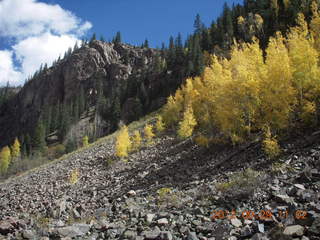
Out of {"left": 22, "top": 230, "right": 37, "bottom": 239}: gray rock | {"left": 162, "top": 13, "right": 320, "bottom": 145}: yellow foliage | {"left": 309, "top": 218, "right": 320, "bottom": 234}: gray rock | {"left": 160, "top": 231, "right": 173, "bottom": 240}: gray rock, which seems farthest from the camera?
{"left": 162, "top": 13, "right": 320, "bottom": 145}: yellow foliage

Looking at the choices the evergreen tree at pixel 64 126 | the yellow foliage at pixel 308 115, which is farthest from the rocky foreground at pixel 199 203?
the evergreen tree at pixel 64 126

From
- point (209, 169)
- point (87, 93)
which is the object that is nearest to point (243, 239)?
point (209, 169)

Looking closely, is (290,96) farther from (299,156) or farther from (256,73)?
(299,156)

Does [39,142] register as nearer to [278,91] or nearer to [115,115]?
[115,115]

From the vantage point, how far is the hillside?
7.20 metres

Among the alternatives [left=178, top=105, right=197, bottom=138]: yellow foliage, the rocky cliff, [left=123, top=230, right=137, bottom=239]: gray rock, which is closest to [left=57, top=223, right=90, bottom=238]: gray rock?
[left=123, top=230, right=137, bottom=239]: gray rock

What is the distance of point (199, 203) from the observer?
10.6m

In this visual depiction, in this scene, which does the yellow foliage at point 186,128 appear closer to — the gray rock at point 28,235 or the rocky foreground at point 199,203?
the rocky foreground at point 199,203

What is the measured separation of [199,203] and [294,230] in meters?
5.28

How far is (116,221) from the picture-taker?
1066 centimetres

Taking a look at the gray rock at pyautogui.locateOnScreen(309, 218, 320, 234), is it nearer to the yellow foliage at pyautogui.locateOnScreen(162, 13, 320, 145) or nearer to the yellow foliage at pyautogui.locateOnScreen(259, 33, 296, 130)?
the yellow foliage at pyautogui.locateOnScreen(162, 13, 320, 145)

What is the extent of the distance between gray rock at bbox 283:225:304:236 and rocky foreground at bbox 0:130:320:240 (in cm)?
2

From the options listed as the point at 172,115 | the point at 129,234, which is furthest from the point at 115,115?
the point at 129,234
